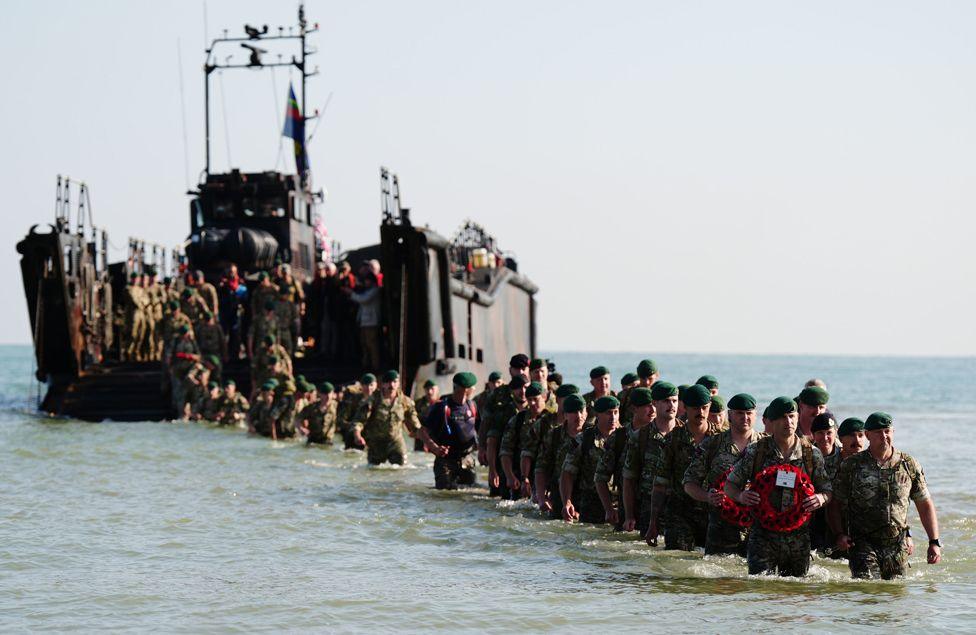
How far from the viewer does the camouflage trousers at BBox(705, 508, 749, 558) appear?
977 cm

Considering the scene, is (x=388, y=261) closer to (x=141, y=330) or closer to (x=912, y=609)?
(x=141, y=330)

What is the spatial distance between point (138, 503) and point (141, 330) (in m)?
14.6

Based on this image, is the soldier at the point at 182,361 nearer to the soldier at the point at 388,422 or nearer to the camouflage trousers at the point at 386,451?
the soldier at the point at 388,422

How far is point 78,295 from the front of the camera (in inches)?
1014

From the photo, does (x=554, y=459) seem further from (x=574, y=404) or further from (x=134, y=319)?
(x=134, y=319)

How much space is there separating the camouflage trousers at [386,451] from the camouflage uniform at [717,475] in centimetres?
812

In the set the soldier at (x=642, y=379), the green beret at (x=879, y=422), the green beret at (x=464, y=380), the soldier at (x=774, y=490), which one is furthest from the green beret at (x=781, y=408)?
the green beret at (x=464, y=380)

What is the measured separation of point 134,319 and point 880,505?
2152 cm

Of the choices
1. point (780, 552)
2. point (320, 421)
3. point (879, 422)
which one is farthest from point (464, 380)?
A: point (320, 421)

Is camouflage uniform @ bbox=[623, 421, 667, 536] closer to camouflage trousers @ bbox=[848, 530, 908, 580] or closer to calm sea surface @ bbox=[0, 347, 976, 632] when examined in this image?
calm sea surface @ bbox=[0, 347, 976, 632]

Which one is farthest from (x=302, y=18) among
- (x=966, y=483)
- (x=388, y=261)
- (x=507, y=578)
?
(x=507, y=578)

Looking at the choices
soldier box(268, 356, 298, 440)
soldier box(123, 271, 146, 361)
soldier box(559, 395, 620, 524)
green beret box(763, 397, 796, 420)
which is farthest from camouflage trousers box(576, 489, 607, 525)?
soldier box(123, 271, 146, 361)

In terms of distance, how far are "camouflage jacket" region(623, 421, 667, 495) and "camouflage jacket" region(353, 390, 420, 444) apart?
6.60m

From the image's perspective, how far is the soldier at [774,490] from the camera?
9000 mm
